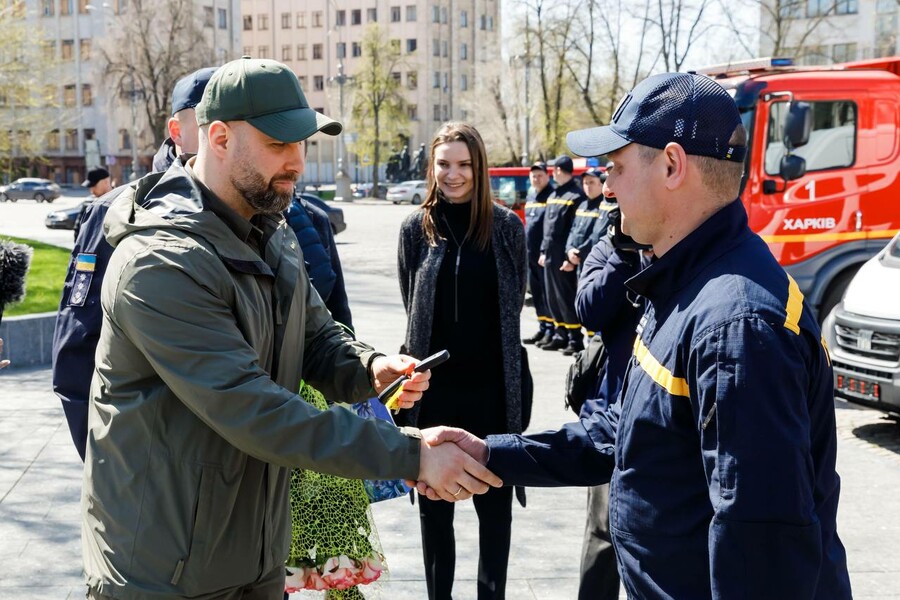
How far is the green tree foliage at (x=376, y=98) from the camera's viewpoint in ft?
234

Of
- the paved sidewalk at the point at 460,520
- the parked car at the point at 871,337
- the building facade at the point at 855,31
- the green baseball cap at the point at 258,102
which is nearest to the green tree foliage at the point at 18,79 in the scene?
the paved sidewalk at the point at 460,520

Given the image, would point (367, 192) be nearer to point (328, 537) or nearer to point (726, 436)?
point (328, 537)

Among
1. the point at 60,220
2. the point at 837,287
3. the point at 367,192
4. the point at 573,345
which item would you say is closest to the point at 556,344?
the point at 573,345

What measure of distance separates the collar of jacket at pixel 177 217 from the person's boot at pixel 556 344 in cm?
899

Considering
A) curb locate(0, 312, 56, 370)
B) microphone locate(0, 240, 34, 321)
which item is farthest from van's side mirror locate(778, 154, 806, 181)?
microphone locate(0, 240, 34, 321)

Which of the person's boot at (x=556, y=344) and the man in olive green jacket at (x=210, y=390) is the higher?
the man in olive green jacket at (x=210, y=390)

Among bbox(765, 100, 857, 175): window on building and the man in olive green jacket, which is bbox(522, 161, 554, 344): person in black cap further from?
the man in olive green jacket

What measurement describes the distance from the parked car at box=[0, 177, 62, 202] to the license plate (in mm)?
51169

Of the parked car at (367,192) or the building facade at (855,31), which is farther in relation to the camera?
the parked car at (367,192)

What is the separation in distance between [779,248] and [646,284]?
831 centimetres

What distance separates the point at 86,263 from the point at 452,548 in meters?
1.91

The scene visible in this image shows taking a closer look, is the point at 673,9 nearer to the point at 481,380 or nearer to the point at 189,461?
the point at 481,380

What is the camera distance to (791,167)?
9.96 metres

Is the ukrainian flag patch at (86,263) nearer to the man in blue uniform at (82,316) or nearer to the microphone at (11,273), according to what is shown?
the man in blue uniform at (82,316)
